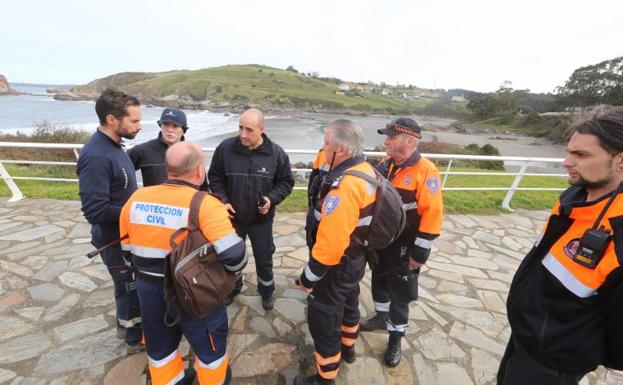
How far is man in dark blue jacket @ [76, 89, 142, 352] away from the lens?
206cm

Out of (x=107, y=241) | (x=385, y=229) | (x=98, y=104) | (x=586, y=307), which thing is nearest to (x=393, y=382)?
(x=385, y=229)

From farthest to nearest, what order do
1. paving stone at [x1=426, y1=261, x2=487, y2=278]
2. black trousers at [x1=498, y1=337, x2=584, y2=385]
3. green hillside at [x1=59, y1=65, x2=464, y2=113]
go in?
green hillside at [x1=59, y1=65, x2=464, y2=113], paving stone at [x1=426, y1=261, x2=487, y2=278], black trousers at [x1=498, y1=337, x2=584, y2=385]

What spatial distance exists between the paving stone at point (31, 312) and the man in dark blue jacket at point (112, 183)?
1090mm

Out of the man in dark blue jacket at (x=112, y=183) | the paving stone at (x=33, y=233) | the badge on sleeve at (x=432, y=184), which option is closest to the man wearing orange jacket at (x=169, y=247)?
the man in dark blue jacket at (x=112, y=183)

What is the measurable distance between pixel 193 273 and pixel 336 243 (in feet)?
2.73

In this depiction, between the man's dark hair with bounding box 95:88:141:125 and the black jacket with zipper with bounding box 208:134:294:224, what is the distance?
81 cm

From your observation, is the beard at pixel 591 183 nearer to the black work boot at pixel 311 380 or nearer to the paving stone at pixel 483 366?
the paving stone at pixel 483 366

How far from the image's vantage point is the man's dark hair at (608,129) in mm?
1252

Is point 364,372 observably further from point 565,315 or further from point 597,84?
point 597,84

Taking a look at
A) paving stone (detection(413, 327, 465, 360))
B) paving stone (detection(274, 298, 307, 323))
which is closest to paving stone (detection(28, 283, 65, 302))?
paving stone (detection(274, 298, 307, 323))

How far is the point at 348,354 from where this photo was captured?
2494 mm

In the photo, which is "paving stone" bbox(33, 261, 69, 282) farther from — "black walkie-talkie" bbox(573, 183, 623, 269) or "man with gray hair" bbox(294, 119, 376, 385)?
"black walkie-talkie" bbox(573, 183, 623, 269)

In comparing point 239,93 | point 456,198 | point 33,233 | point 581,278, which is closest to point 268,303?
point 581,278

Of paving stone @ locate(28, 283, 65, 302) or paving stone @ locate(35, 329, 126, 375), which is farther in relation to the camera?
paving stone @ locate(28, 283, 65, 302)
